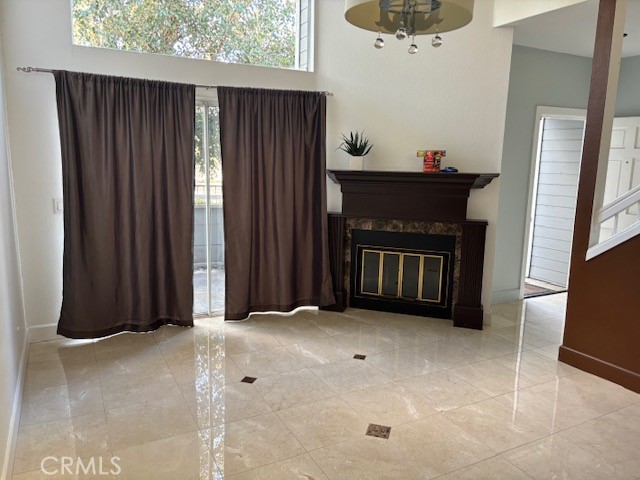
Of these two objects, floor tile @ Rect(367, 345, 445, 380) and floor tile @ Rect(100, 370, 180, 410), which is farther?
floor tile @ Rect(367, 345, 445, 380)

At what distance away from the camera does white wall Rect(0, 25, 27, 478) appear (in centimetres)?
239

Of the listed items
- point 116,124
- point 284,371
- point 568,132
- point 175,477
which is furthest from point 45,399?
point 568,132

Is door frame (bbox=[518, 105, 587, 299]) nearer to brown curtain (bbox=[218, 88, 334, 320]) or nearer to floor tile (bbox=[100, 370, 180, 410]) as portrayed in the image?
brown curtain (bbox=[218, 88, 334, 320])

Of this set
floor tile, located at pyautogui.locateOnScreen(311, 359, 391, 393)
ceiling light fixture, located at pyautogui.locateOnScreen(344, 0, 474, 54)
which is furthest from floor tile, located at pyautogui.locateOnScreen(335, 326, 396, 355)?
ceiling light fixture, located at pyautogui.locateOnScreen(344, 0, 474, 54)

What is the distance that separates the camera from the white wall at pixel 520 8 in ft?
12.5

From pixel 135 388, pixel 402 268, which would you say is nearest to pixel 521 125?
pixel 402 268

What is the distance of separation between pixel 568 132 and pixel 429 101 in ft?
8.09

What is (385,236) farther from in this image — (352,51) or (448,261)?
(352,51)

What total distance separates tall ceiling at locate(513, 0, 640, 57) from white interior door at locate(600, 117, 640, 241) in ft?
2.64

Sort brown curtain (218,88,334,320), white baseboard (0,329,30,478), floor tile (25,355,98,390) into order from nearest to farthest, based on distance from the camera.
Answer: white baseboard (0,329,30,478), floor tile (25,355,98,390), brown curtain (218,88,334,320)

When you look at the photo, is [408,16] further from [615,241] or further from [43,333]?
[43,333]

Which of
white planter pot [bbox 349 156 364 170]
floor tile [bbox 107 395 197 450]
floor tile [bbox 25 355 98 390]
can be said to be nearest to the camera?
floor tile [bbox 107 395 197 450]

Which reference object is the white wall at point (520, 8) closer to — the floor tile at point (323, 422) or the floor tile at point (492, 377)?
the floor tile at point (492, 377)

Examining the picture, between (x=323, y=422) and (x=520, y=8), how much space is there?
375 cm
